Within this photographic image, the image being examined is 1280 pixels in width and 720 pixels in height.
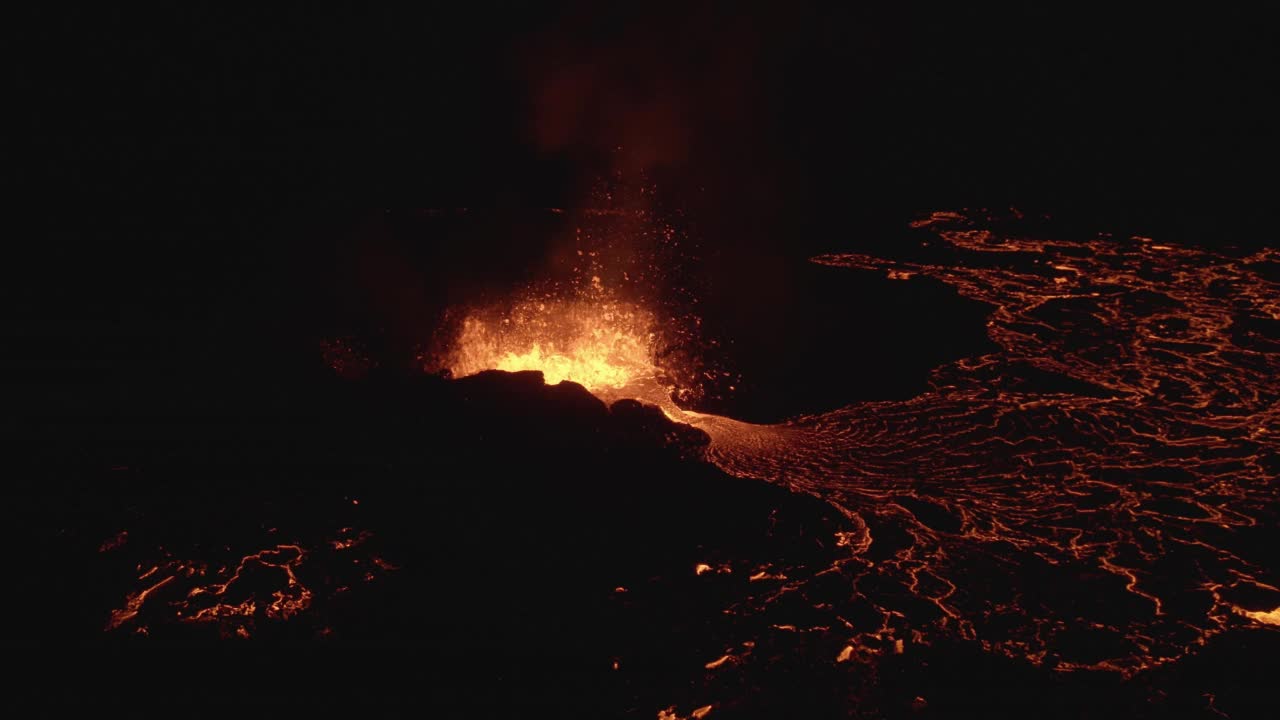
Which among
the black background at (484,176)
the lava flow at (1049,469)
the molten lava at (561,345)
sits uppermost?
the black background at (484,176)

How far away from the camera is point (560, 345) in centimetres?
527

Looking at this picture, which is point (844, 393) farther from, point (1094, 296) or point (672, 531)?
point (1094, 296)

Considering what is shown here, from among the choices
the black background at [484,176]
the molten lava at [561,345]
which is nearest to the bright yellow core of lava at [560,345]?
the molten lava at [561,345]

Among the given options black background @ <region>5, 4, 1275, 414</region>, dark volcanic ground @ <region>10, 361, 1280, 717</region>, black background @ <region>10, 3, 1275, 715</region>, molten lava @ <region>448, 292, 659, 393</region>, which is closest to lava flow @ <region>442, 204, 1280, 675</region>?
molten lava @ <region>448, 292, 659, 393</region>

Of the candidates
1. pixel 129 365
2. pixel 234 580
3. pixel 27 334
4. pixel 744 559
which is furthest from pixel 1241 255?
pixel 27 334

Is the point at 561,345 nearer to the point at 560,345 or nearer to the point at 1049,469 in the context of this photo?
the point at 560,345

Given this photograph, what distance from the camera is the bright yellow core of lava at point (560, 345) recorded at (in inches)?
198

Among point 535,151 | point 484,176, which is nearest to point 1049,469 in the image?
point 484,176

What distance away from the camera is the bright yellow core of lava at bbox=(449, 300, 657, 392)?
5023mm

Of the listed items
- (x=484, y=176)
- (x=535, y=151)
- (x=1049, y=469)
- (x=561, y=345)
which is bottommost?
(x=1049, y=469)

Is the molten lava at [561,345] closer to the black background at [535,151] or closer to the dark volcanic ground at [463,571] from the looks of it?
the black background at [535,151]

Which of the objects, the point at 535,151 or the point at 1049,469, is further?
the point at 535,151

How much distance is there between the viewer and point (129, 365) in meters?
4.57

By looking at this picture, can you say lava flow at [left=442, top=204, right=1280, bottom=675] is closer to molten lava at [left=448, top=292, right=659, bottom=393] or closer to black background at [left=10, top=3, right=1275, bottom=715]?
molten lava at [left=448, top=292, right=659, bottom=393]
